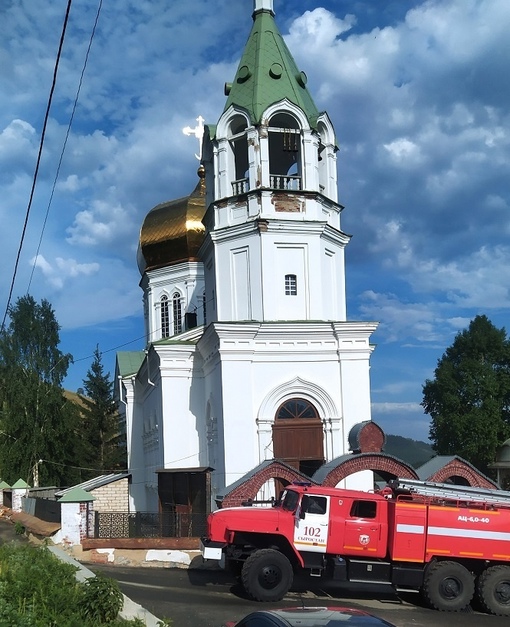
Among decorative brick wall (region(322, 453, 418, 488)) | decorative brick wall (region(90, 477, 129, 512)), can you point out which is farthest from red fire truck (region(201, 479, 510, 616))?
decorative brick wall (region(90, 477, 129, 512))

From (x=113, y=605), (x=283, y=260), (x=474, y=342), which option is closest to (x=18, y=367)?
(x=283, y=260)

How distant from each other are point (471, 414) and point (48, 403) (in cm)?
2186

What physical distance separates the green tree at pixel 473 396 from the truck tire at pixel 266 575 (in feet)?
93.6

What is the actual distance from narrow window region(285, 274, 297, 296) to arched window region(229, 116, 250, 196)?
2.79 metres

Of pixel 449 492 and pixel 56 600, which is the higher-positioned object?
pixel 449 492

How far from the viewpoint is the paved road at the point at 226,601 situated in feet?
38.5

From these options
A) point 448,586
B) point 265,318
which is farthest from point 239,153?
point 448,586

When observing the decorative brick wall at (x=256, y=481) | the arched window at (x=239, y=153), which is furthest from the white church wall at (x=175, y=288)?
the decorative brick wall at (x=256, y=481)

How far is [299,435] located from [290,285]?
165 inches

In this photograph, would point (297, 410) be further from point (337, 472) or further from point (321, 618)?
point (321, 618)

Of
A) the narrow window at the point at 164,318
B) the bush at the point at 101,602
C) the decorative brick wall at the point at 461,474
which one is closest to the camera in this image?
the bush at the point at 101,602

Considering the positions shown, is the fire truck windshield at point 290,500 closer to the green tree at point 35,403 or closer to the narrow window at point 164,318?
the narrow window at point 164,318

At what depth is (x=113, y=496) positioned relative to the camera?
26609 mm

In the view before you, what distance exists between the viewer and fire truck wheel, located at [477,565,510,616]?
12.7 meters
